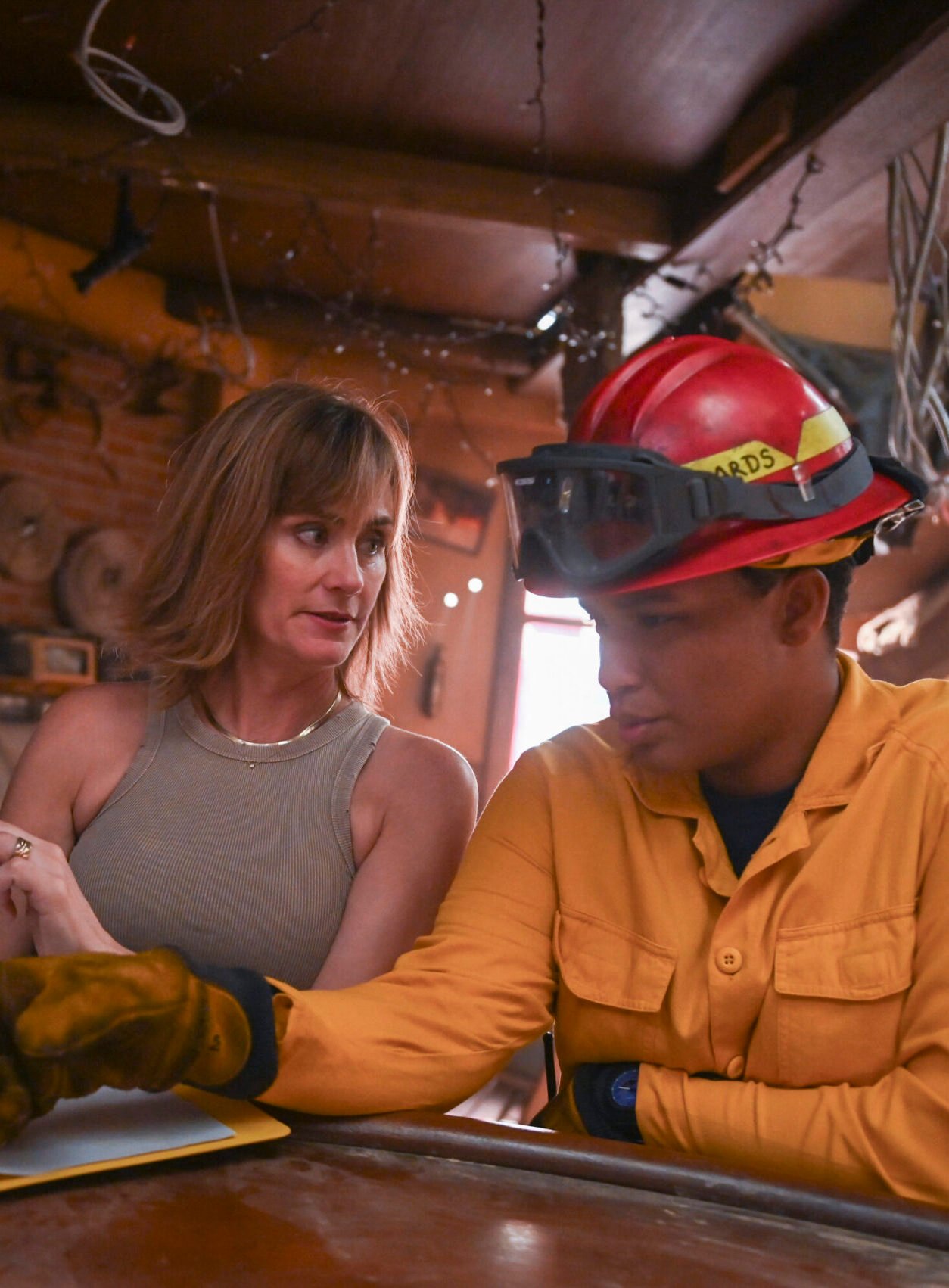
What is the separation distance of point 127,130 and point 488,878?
9.99ft

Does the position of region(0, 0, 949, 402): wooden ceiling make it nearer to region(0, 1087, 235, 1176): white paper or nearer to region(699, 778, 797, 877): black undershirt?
region(699, 778, 797, 877): black undershirt

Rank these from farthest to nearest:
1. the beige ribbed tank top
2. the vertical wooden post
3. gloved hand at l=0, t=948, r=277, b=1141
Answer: the vertical wooden post, the beige ribbed tank top, gloved hand at l=0, t=948, r=277, b=1141

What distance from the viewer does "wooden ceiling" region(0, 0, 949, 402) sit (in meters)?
2.84

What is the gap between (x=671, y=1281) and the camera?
0.77 metres

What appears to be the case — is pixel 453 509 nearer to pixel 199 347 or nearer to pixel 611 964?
pixel 199 347

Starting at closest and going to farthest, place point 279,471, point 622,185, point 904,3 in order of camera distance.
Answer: point 279,471
point 904,3
point 622,185

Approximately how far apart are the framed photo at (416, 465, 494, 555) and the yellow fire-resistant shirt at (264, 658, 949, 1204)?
15.9 feet

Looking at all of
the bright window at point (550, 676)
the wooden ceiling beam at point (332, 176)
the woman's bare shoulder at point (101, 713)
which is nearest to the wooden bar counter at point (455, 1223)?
the woman's bare shoulder at point (101, 713)

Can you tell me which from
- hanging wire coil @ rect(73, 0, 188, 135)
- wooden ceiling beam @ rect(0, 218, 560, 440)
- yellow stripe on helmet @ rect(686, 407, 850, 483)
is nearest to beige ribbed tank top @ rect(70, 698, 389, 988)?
yellow stripe on helmet @ rect(686, 407, 850, 483)

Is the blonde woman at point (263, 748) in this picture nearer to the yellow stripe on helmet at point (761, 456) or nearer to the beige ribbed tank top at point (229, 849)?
the beige ribbed tank top at point (229, 849)

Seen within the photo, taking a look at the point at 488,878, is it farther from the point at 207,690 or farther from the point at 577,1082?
the point at 207,690

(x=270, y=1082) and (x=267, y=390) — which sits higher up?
(x=267, y=390)

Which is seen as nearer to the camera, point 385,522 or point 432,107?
point 385,522

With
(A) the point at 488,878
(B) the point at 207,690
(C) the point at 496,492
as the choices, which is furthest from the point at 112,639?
(C) the point at 496,492
